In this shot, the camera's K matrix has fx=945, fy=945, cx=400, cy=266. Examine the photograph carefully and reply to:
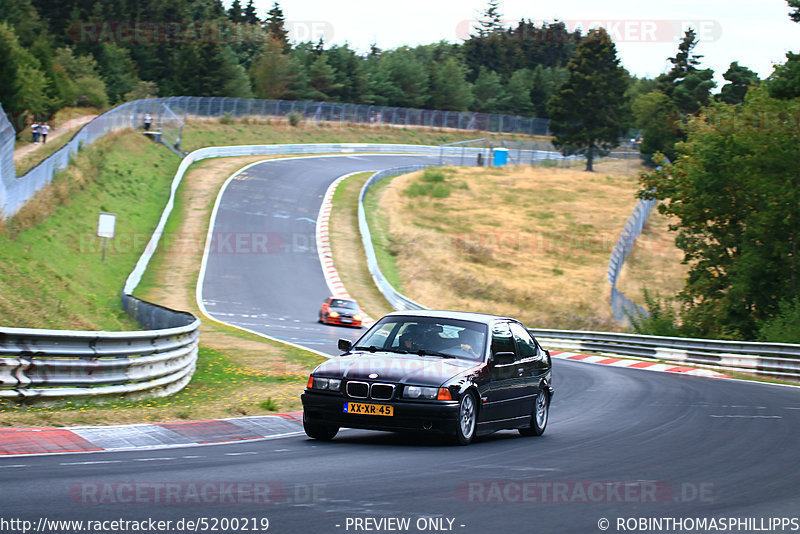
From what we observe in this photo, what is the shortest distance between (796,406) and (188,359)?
10.7 metres

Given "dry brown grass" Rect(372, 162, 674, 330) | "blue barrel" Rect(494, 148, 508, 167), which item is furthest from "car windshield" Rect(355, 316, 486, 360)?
"blue barrel" Rect(494, 148, 508, 167)

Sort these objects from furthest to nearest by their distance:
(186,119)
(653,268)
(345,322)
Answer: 1. (186,119)
2. (653,268)
3. (345,322)

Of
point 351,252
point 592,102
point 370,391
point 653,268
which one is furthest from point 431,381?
point 592,102

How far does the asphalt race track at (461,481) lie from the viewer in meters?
6.32

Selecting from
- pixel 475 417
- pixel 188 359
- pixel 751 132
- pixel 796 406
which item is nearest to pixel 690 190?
pixel 751 132

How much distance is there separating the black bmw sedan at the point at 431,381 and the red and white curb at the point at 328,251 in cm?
2342

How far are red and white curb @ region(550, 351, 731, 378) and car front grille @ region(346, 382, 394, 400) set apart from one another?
1673 cm

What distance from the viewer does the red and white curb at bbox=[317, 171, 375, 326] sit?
133ft

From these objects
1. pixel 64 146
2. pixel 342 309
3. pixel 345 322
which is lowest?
pixel 345 322

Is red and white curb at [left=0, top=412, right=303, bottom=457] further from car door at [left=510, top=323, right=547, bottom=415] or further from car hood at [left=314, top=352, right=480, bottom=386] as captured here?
car door at [left=510, top=323, right=547, bottom=415]

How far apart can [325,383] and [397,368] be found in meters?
0.80

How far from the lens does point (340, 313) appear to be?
33.8 meters

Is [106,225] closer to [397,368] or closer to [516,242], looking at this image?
[397,368]

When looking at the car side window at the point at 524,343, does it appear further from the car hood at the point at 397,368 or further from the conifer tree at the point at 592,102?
the conifer tree at the point at 592,102
